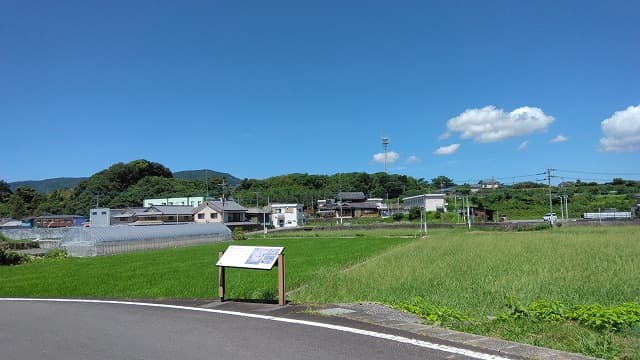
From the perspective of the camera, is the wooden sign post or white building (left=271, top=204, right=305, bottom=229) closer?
the wooden sign post

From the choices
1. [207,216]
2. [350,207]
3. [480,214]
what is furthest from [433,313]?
[350,207]

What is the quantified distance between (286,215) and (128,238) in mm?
55621

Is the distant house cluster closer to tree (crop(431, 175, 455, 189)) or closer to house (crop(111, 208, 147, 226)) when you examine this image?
house (crop(111, 208, 147, 226))

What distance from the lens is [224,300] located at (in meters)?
9.62

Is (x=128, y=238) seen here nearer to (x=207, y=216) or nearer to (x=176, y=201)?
(x=207, y=216)

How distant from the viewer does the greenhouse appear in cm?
3198

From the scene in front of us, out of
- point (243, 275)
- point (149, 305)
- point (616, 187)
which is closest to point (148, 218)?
point (243, 275)

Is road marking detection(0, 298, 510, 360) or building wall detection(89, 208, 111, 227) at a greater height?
building wall detection(89, 208, 111, 227)

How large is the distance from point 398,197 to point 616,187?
4917 centimetres

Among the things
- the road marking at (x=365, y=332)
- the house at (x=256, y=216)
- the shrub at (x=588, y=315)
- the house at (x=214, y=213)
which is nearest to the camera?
the road marking at (x=365, y=332)

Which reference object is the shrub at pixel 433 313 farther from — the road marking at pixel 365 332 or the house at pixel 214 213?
the house at pixel 214 213

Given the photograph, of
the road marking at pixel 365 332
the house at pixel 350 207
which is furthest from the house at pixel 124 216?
the road marking at pixel 365 332

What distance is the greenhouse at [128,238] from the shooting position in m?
32.0

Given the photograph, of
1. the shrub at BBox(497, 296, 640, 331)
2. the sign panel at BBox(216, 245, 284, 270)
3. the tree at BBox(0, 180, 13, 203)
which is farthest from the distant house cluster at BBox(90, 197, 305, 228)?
the shrub at BBox(497, 296, 640, 331)
